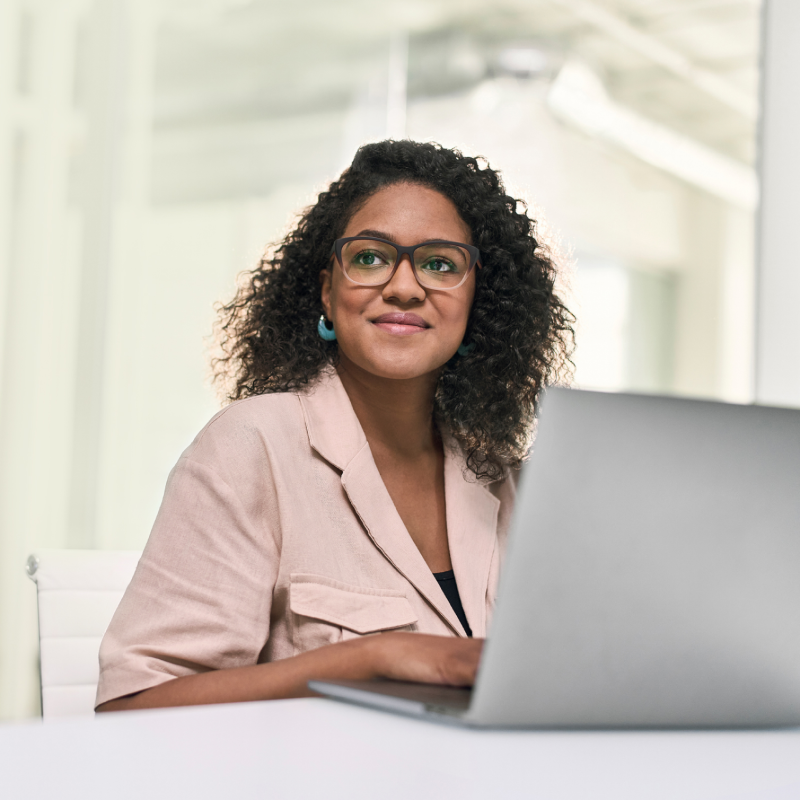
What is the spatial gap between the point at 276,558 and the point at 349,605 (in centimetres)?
12

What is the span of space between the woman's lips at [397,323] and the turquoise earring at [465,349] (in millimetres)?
292

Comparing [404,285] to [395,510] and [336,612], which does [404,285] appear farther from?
[336,612]

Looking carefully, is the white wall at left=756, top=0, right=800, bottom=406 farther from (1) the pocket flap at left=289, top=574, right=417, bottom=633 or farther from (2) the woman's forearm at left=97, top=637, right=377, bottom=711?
(2) the woman's forearm at left=97, top=637, right=377, bottom=711

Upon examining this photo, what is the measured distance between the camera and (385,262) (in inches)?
61.9

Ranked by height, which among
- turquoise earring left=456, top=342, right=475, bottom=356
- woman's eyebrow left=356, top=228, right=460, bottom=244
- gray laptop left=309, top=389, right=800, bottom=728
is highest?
woman's eyebrow left=356, top=228, right=460, bottom=244

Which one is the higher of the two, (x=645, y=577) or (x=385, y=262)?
(x=385, y=262)

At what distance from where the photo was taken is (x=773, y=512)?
729mm

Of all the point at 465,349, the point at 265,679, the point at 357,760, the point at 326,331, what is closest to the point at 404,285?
the point at 326,331

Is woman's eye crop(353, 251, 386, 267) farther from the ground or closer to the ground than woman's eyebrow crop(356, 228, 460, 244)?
closer to the ground

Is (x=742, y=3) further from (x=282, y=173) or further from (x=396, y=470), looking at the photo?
(x=396, y=470)

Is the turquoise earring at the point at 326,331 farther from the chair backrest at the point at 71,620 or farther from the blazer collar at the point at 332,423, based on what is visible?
the chair backrest at the point at 71,620

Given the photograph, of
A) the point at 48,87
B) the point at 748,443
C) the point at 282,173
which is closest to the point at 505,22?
the point at 282,173

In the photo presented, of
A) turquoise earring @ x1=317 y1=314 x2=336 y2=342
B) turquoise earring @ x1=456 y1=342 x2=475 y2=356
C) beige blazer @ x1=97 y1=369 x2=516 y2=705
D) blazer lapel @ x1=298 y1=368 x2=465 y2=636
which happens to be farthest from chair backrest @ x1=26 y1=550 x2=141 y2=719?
turquoise earring @ x1=456 y1=342 x2=475 y2=356

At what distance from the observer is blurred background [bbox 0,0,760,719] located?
2654 mm
